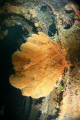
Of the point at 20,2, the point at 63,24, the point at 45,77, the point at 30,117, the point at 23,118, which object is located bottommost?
the point at 23,118

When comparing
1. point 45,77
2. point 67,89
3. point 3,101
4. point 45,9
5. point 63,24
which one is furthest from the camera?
point 3,101

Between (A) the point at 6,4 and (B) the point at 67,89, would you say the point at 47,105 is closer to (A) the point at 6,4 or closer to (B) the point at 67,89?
(B) the point at 67,89

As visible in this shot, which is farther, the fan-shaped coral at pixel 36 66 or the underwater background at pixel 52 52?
the underwater background at pixel 52 52

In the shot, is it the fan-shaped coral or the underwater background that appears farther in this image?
the underwater background

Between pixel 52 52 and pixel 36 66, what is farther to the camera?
pixel 52 52

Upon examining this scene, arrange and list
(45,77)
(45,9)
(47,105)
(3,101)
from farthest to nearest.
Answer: (3,101) → (45,9) → (47,105) → (45,77)

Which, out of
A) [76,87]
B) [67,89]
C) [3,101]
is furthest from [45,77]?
[3,101]

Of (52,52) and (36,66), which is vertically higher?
(52,52)

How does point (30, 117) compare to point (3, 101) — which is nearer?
point (30, 117)
